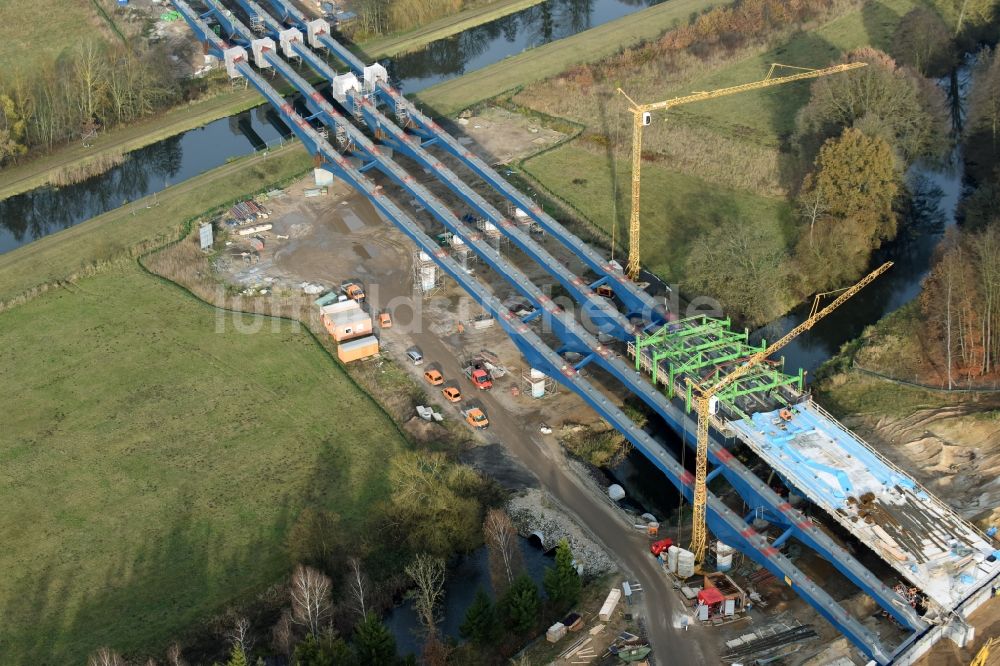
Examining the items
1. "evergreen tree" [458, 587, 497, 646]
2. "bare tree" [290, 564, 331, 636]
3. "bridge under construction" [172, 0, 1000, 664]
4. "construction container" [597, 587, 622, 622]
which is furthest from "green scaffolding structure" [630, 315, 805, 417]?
"bare tree" [290, 564, 331, 636]

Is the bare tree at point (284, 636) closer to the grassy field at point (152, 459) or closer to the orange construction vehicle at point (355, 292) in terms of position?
the grassy field at point (152, 459)

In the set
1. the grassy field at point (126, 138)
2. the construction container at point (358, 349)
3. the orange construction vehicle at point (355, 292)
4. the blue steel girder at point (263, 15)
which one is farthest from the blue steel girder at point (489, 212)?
the construction container at point (358, 349)

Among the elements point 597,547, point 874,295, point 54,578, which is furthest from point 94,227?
point 874,295

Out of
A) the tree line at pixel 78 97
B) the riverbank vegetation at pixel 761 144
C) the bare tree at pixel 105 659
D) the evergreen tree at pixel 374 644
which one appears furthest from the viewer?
the tree line at pixel 78 97

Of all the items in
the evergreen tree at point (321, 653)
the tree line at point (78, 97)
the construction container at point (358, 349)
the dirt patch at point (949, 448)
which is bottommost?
the dirt patch at point (949, 448)

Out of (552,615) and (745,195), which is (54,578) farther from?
(745,195)
